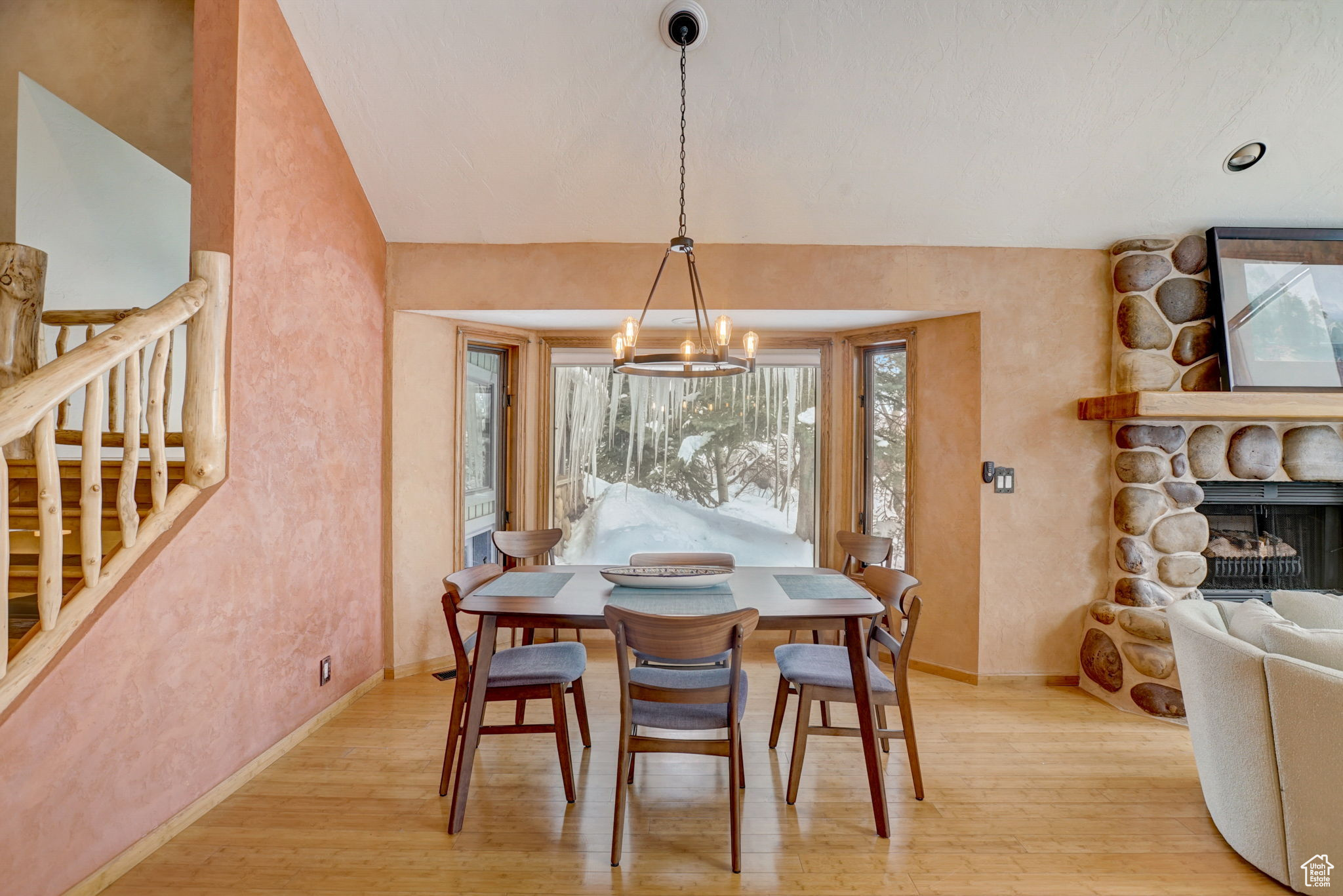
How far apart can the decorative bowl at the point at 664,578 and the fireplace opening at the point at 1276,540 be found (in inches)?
115

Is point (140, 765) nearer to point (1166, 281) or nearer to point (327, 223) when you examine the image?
point (327, 223)

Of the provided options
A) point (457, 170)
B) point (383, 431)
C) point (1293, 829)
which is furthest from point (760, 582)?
point (457, 170)

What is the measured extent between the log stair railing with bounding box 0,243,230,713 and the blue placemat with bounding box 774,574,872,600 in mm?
2241

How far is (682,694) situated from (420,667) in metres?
2.28

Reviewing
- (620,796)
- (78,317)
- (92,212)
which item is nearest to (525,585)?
(620,796)

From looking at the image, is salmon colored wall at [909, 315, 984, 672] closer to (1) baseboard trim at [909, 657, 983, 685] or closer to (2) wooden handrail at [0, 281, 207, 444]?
(1) baseboard trim at [909, 657, 983, 685]

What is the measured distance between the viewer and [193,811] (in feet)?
7.14

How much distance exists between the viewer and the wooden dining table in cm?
213

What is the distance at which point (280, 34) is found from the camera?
8.70 ft

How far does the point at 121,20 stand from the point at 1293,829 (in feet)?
19.7

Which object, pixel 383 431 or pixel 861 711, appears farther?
pixel 383 431

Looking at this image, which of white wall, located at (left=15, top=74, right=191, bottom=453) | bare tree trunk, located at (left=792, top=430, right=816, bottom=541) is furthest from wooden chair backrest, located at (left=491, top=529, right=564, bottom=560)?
white wall, located at (left=15, top=74, right=191, bottom=453)

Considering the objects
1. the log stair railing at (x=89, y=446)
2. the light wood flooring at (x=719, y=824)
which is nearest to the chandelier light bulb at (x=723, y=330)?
the light wood flooring at (x=719, y=824)

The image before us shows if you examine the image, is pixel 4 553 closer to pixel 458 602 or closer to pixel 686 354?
pixel 458 602
